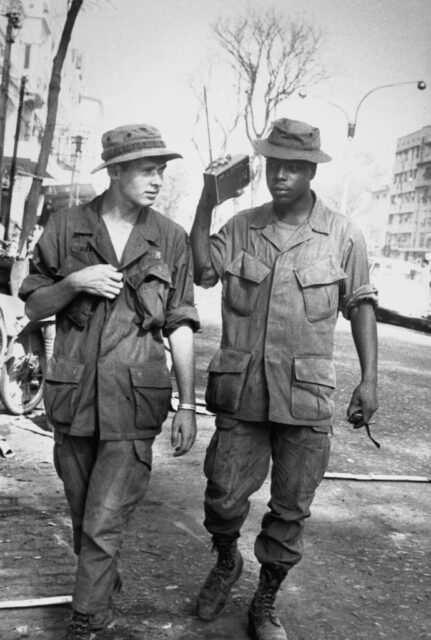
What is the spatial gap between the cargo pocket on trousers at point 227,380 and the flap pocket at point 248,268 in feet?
1.04

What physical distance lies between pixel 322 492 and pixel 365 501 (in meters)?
0.29

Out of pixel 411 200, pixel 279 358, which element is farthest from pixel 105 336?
pixel 411 200

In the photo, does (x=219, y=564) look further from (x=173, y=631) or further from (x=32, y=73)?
(x=32, y=73)

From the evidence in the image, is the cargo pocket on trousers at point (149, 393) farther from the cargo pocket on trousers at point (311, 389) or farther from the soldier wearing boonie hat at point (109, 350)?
the cargo pocket on trousers at point (311, 389)

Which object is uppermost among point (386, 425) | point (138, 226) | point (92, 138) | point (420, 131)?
point (420, 131)

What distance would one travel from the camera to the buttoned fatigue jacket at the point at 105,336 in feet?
10.5

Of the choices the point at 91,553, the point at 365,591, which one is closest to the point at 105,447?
the point at 91,553

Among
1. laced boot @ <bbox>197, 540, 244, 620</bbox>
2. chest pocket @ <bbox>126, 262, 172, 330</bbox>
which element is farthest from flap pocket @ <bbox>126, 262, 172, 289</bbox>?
laced boot @ <bbox>197, 540, 244, 620</bbox>

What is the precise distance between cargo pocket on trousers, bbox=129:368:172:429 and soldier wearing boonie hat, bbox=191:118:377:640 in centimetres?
44

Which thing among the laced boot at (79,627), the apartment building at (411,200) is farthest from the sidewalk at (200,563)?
the apartment building at (411,200)

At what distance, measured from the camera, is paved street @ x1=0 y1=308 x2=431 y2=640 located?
3.65 metres

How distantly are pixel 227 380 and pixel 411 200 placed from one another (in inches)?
3411

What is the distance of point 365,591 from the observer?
4.14 meters

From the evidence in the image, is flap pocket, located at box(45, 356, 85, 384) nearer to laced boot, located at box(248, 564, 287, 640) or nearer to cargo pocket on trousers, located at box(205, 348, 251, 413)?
cargo pocket on trousers, located at box(205, 348, 251, 413)
